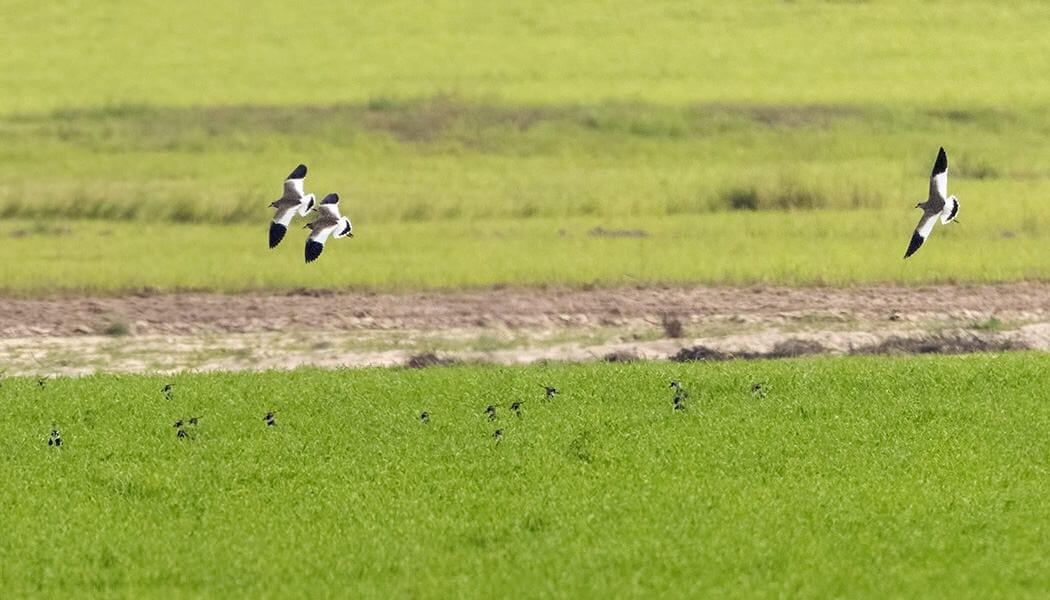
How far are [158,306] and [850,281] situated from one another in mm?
9755

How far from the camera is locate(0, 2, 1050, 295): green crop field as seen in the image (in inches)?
1031

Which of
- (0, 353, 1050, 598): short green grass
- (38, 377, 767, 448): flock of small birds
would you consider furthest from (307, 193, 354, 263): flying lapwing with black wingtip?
(38, 377, 767, 448): flock of small birds

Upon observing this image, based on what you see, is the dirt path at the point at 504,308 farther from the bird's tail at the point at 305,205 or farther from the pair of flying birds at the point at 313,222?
the bird's tail at the point at 305,205

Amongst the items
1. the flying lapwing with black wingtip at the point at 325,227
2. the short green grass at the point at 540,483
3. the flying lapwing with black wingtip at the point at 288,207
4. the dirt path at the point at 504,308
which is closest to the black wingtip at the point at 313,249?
the flying lapwing with black wingtip at the point at 325,227

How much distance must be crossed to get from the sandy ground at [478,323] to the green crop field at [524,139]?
2.85 ft

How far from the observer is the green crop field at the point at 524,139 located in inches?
1031

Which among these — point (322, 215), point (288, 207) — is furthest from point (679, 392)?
point (288, 207)

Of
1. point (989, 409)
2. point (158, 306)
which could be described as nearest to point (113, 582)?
point (989, 409)

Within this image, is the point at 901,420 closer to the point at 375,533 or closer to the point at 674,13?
the point at 375,533

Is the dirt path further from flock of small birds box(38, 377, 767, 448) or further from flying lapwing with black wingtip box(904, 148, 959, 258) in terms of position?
flying lapwing with black wingtip box(904, 148, 959, 258)

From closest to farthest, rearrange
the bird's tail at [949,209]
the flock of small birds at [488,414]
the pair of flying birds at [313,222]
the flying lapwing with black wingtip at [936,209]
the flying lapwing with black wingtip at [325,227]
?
the flying lapwing with black wingtip at [325,227] → the pair of flying birds at [313,222] → the bird's tail at [949,209] → the flying lapwing with black wingtip at [936,209] → the flock of small birds at [488,414]

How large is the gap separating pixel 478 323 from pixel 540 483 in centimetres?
958

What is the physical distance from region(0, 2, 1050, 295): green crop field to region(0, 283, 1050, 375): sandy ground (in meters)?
0.87

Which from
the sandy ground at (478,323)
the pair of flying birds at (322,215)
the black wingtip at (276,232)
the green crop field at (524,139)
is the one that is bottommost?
the sandy ground at (478,323)
